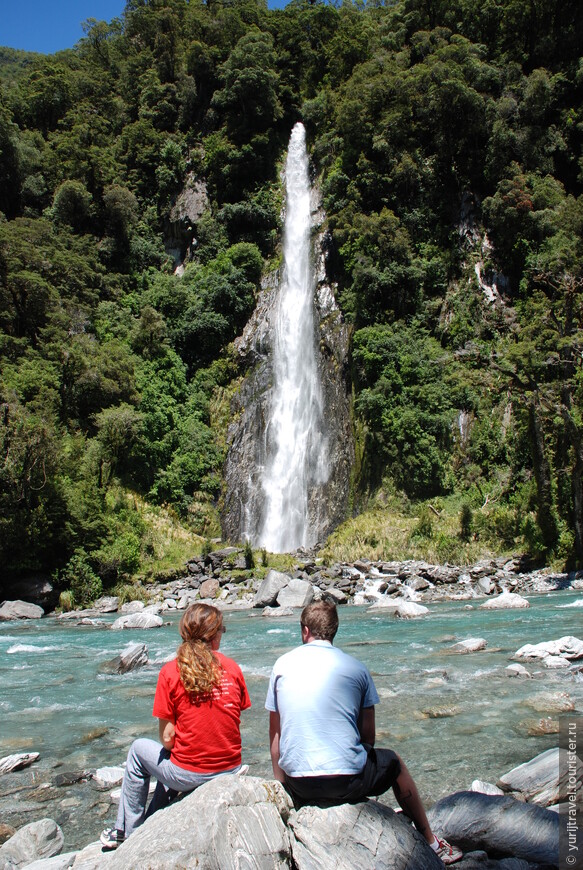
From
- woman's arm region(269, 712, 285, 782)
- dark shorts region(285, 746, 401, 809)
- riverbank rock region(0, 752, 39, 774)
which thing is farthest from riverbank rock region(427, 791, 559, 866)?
riverbank rock region(0, 752, 39, 774)

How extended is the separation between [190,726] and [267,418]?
2376cm

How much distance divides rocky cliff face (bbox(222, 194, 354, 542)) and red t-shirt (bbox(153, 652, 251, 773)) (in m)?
20.3

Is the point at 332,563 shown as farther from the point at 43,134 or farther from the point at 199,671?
the point at 43,134

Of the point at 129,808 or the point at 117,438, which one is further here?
the point at 117,438

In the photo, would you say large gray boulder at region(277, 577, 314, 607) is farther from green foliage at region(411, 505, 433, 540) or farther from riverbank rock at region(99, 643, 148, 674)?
riverbank rock at region(99, 643, 148, 674)

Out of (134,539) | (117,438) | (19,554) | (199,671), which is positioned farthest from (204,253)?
(199,671)

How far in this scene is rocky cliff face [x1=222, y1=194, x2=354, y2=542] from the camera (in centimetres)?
2390

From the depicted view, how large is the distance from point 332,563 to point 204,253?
20482 mm

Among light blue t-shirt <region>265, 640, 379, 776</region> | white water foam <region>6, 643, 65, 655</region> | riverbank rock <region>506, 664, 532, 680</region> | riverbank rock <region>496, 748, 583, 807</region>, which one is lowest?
white water foam <region>6, 643, 65, 655</region>

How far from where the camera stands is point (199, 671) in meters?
2.97

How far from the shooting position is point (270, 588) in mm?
15656

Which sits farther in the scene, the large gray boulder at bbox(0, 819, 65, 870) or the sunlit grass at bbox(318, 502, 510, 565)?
the sunlit grass at bbox(318, 502, 510, 565)

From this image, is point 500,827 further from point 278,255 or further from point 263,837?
point 278,255

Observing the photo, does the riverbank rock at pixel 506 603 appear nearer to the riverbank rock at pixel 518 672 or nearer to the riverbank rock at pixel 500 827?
the riverbank rock at pixel 518 672
